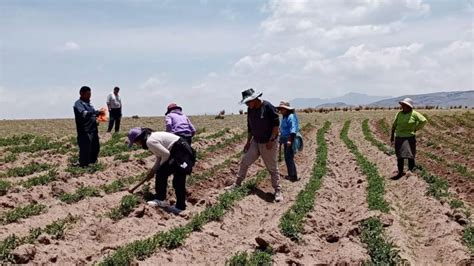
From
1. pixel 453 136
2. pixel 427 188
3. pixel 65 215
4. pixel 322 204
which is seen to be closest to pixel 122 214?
pixel 65 215

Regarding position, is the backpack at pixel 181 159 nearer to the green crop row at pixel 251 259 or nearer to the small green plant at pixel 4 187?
the green crop row at pixel 251 259

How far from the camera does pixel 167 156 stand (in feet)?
28.9

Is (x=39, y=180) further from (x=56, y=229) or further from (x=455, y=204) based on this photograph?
(x=455, y=204)

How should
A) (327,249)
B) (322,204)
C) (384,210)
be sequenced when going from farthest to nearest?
(322,204) < (384,210) < (327,249)

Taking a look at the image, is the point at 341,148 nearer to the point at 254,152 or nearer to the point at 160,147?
the point at 254,152

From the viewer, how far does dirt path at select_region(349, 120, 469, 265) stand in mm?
7414

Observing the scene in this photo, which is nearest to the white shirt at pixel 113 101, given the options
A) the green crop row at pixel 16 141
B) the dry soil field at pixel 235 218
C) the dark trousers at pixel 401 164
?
the green crop row at pixel 16 141

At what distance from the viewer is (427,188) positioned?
1123cm

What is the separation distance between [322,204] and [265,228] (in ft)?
7.62

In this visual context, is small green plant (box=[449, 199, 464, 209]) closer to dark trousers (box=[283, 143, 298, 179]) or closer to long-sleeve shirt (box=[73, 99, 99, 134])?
dark trousers (box=[283, 143, 298, 179])

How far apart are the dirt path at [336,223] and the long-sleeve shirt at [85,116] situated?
5.13 meters

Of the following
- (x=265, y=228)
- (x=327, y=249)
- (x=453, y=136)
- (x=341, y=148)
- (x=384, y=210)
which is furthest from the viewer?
(x=453, y=136)

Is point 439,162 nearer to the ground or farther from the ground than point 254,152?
nearer to the ground

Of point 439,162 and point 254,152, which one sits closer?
point 254,152
